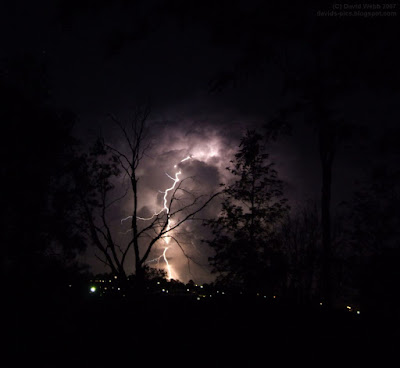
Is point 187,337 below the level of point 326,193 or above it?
below

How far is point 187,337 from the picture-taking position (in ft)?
20.1

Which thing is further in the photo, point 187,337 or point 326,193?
point 326,193

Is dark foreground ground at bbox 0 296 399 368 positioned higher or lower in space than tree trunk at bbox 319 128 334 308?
lower

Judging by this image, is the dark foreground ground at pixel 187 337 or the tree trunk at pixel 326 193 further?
the tree trunk at pixel 326 193

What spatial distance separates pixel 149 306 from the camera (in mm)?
8695

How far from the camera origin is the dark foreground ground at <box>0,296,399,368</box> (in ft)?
16.6

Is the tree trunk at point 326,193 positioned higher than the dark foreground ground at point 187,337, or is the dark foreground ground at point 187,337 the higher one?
the tree trunk at point 326,193

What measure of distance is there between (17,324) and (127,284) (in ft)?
22.9

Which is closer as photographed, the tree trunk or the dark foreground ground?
the dark foreground ground

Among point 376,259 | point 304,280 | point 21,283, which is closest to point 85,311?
point 21,283

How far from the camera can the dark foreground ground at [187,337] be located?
Answer: 5.06 m

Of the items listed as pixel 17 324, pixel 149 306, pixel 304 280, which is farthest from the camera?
pixel 304 280

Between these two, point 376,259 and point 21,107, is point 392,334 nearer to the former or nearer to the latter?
point 376,259

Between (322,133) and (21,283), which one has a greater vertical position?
(322,133)
